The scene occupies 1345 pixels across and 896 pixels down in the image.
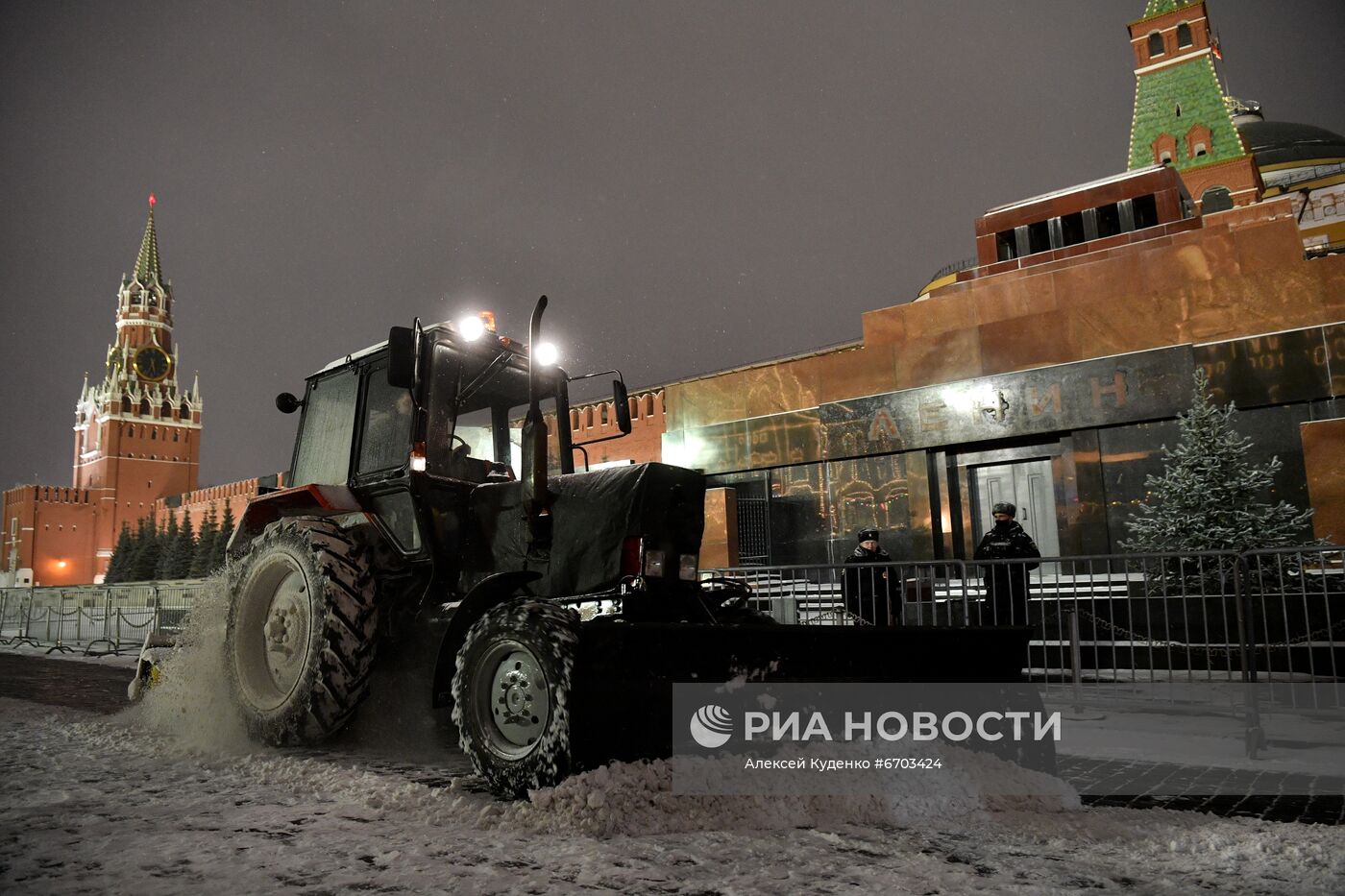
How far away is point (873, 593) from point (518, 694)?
17.9ft

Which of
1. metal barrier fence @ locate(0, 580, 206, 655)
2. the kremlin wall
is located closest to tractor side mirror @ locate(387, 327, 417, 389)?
metal barrier fence @ locate(0, 580, 206, 655)

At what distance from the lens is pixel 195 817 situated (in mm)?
3600

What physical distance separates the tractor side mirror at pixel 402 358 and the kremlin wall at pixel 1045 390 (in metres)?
14.1

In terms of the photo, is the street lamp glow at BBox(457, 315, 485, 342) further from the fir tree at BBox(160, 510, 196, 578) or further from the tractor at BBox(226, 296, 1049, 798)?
Answer: the fir tree at BBox(160, 510, 196, 578)

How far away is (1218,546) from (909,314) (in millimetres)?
8204

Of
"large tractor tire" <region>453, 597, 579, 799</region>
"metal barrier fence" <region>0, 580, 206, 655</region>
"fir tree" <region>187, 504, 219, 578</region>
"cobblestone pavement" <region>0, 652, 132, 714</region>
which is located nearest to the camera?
"large tractor tire" <region>453, 597, 579, 799</region>

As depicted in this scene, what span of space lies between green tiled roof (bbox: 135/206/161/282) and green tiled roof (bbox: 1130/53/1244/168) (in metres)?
123

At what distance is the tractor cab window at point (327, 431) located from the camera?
237 inches

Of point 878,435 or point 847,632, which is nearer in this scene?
point 847,632

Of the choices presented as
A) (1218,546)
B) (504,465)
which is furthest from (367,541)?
(1218,546)

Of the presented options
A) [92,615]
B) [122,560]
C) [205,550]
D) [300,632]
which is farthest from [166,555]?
[300,632]

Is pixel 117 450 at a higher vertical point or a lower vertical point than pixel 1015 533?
higher

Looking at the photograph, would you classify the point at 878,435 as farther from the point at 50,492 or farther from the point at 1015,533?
the point at 50,492

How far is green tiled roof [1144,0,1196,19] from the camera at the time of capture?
1548 inches
